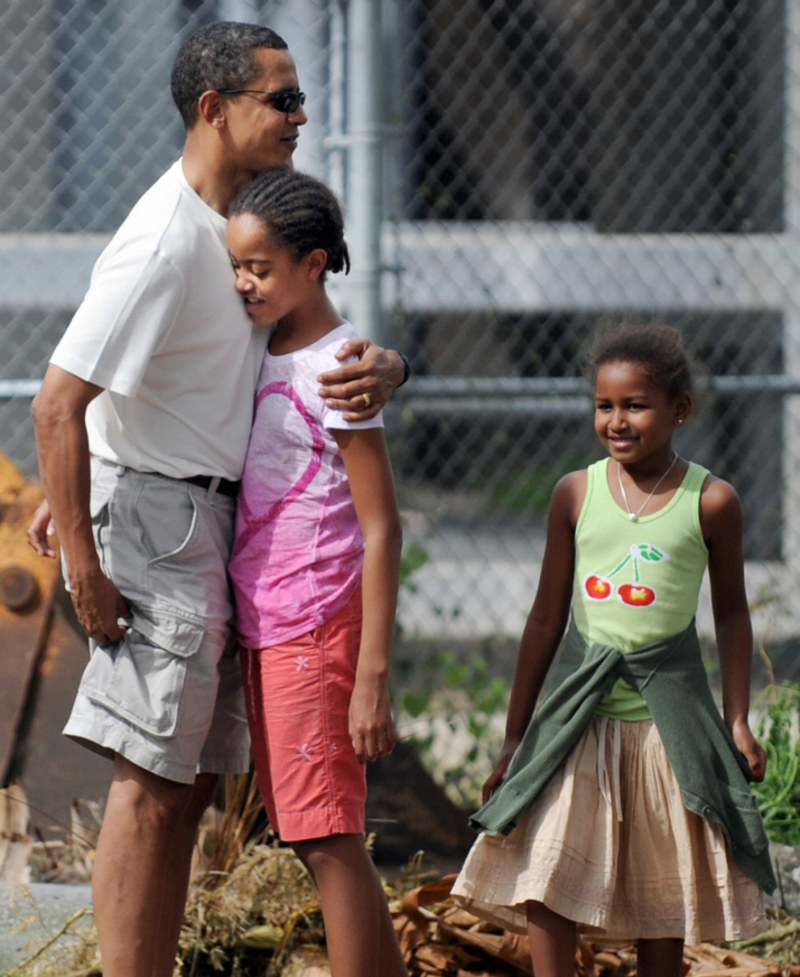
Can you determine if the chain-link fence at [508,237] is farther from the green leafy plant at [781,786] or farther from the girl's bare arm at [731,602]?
the girl's bare arm at [731,602]

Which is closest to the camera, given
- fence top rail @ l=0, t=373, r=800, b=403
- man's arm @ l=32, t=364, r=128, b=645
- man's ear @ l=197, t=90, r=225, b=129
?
man's arm @ l=32, t=364, r=128, b=645

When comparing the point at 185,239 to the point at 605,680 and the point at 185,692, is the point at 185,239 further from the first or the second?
the point at 605,680

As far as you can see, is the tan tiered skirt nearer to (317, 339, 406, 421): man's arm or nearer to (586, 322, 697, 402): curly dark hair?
(586, 322, 697, 402): curly dark hair

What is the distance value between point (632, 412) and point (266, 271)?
2.55ft

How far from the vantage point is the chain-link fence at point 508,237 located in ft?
15.0

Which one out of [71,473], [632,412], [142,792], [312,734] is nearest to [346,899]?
[312,734]

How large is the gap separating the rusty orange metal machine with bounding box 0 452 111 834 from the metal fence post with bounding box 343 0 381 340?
125 cm

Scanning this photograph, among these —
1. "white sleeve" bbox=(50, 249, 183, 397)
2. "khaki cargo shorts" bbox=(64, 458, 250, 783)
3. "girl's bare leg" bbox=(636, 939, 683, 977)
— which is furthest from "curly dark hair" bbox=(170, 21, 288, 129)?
"girl's bare leg" bbox=(636, 939, 683, 977)

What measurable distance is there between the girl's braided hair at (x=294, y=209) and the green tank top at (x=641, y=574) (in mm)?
789

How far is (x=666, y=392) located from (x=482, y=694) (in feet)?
9.36

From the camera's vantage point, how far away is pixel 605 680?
2.46 m

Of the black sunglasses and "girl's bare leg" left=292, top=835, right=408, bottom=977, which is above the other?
the black sunglasses

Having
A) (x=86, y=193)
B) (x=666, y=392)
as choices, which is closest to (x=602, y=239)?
(x=86, y=193)

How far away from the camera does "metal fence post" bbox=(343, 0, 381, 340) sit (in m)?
3.70
